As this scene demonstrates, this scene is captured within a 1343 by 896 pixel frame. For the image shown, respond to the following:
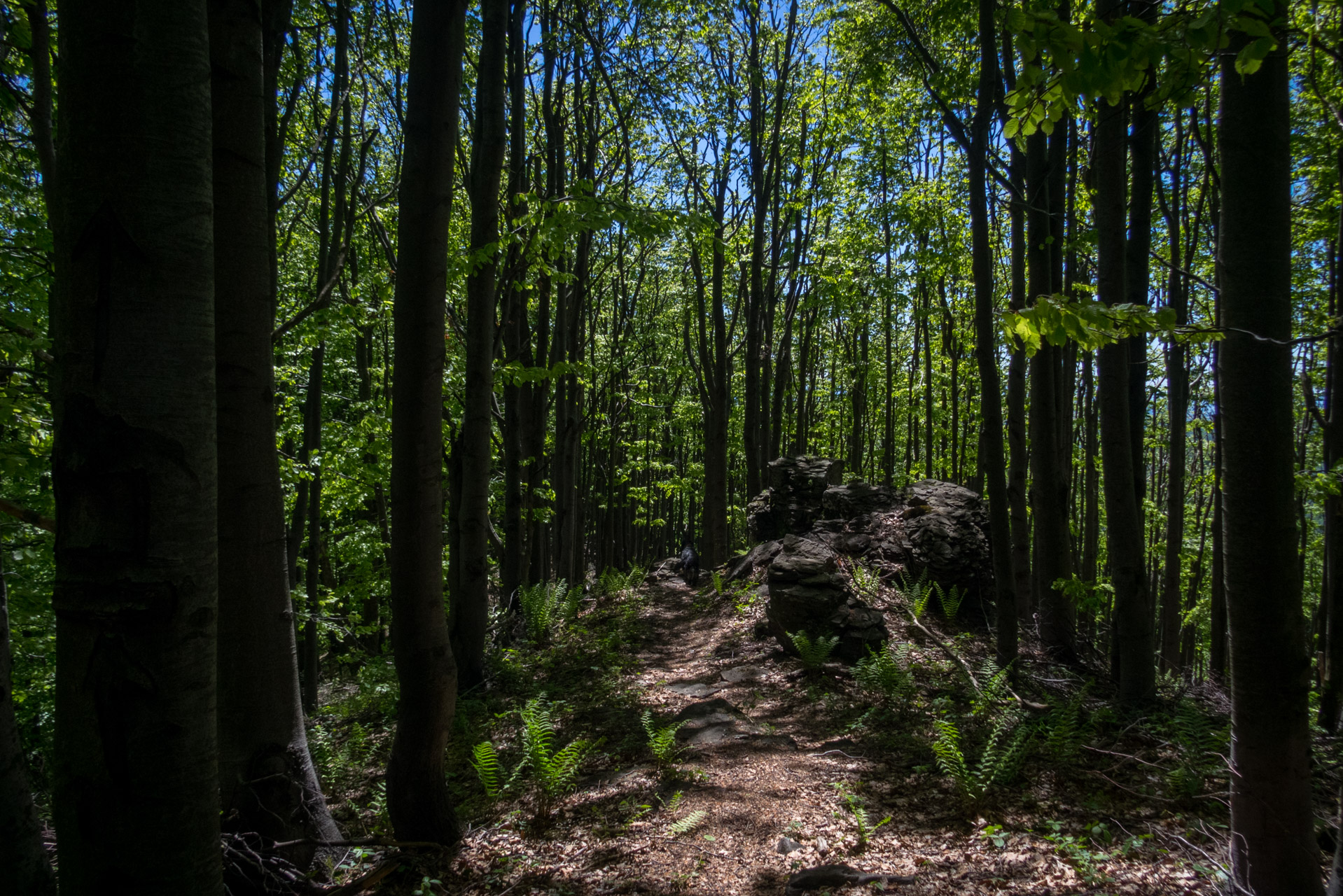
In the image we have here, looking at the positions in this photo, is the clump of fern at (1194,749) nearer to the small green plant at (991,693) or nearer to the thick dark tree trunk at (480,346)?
the small green plant at (991,693)

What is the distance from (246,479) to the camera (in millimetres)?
2752

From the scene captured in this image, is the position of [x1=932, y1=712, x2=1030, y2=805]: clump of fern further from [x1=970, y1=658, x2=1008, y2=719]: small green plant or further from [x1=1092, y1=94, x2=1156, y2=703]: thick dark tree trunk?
[x1=1092, y1=94, x2=1156, y2=703]: thick dark tree trunk

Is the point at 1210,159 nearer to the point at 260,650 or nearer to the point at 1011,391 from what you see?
the point at 1011,391

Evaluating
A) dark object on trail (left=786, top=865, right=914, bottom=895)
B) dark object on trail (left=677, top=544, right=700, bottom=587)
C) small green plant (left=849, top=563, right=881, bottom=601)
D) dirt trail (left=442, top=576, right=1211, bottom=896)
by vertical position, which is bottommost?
dark object on trail (left=677, top=544, right=700, bottom=587)

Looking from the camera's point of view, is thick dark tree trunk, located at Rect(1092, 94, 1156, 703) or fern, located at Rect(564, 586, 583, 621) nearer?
thick dark tree trunk, located at Rect(1092, 94, 1156, 703)

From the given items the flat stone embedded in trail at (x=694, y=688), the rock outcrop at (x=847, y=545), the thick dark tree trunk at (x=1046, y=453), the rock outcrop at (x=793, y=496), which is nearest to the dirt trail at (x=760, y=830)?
the flat stone embedded in trail at (x=694, y=688)

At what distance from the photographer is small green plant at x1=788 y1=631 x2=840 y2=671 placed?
6.83 metres

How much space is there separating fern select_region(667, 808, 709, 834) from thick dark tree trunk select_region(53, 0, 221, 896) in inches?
113

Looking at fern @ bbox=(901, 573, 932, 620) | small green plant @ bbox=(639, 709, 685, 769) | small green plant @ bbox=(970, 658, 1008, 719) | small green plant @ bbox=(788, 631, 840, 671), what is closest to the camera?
small green plant @ bbox=(639, 709, 685, 769)

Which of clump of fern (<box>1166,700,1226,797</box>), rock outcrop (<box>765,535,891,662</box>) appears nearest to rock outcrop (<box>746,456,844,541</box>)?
rock outcrop (<box>765,535,891,662</box>)

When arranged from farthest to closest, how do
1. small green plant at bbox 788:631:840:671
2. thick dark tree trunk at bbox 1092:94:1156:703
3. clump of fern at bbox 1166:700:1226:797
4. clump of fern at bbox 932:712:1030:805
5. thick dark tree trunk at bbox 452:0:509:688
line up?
small green plant at bbox 788:631:840:671 → thick dark tree trunk at bbox 452:0:509:688 → thick dark tree trunk at bbox 1092:94:1156:703 → clump of fern at bbox 932:712:1030:805 → clump of fern at bbox 1166:700:1226:797

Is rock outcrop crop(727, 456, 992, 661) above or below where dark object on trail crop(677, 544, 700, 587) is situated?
above

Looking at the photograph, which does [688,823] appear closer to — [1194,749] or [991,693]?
[991,693]

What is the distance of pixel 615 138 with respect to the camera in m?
13.5
